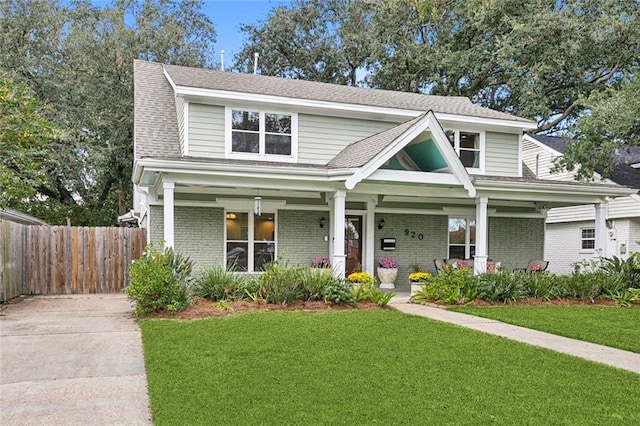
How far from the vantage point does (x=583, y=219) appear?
20.8 metres

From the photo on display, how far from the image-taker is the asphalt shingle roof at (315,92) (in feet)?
45.2

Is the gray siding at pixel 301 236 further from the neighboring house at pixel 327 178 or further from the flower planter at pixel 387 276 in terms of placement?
the flower planter at pixel 387 276

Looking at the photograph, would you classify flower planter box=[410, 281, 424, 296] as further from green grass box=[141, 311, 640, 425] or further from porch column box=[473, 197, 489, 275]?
green grass box=[141, 311, 640, 425]

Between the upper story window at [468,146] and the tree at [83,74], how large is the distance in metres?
14.3

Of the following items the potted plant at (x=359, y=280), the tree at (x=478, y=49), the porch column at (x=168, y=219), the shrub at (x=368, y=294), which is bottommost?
the shrub at (x=368, y=294)

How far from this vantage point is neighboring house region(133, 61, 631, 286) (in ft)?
37.6

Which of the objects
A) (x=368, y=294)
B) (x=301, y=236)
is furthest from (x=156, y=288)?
(x=301, y=236)

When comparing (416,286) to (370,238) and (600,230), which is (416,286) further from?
(600,230)

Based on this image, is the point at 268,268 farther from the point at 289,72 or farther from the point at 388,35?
the point at 289,72

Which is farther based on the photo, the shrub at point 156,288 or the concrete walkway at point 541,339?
the shrub at point 156,288

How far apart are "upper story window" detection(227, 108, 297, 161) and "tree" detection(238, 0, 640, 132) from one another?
26.6 feet

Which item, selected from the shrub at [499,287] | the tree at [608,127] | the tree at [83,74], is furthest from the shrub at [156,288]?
the tree at [83,74]

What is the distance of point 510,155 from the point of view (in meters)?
15.7

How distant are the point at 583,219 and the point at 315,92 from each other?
43.1ft
